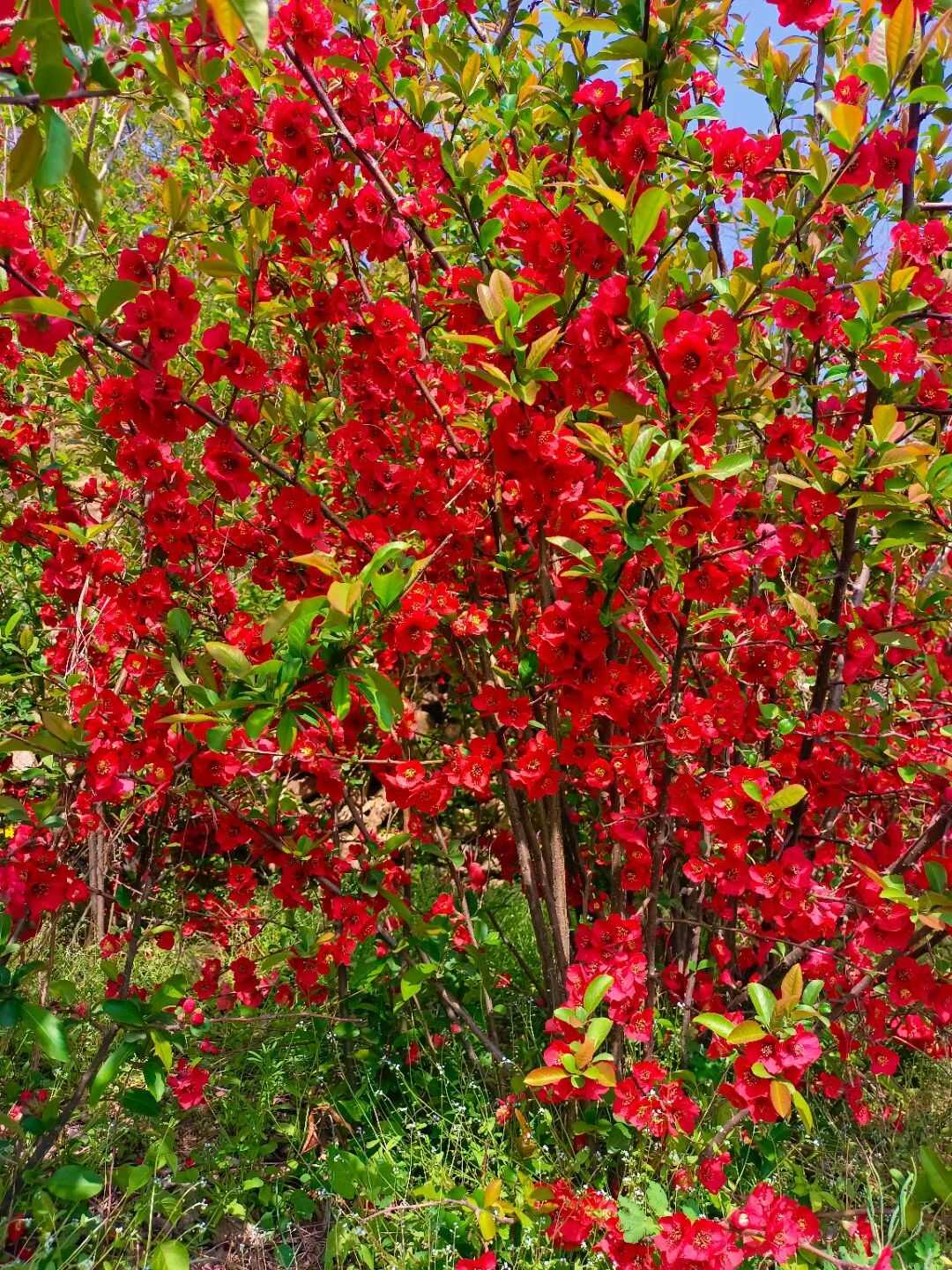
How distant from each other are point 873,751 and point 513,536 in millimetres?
881

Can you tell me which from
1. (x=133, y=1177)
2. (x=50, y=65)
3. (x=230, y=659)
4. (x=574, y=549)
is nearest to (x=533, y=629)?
(x=574, y=549)

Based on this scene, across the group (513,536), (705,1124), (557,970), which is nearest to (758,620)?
(513,536)

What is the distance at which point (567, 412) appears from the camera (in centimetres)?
154

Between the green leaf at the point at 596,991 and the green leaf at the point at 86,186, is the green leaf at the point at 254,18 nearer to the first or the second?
the green leaf at the point at 86,186

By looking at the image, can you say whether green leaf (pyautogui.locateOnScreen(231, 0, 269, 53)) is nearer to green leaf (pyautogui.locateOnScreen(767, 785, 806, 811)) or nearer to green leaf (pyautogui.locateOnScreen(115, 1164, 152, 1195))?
green leaf (pyautogui.locateOnScreen(767, 785, 806, 811))

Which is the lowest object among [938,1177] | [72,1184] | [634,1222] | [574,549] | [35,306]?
[634,1222]

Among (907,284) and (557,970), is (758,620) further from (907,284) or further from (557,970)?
(557,970)

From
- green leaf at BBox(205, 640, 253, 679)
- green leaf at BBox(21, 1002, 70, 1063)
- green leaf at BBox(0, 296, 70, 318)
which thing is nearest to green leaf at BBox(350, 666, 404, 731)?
green leaf at BBox(205, 640, 253, 679)

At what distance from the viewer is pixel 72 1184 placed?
1515 mm

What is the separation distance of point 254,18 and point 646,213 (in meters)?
0.80

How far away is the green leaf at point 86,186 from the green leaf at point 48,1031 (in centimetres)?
121

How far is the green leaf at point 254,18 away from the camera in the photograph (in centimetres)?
61

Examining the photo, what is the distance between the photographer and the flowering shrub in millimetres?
1451

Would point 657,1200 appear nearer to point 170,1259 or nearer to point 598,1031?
point 598,1031
